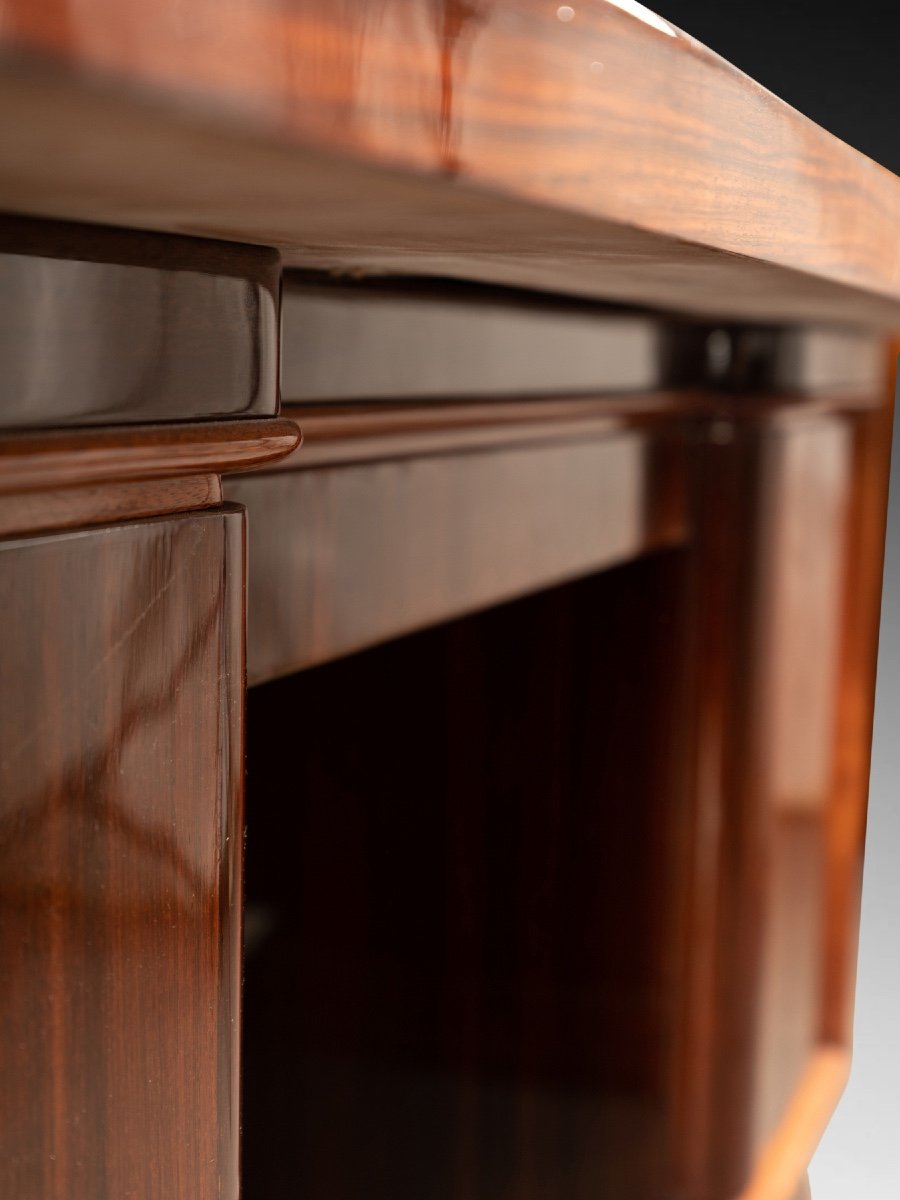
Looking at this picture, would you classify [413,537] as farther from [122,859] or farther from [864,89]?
[864,89]

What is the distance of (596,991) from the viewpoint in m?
0.55

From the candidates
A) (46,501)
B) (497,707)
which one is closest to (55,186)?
(46,501)

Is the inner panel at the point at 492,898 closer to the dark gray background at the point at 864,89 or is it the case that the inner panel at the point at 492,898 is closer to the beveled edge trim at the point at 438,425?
the beveled edge trim at the point at 438,425

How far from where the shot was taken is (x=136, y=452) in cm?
18

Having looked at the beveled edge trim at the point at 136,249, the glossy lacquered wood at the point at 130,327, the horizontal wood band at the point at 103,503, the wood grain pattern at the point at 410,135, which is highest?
the wood grain pattern at the point at 410,135

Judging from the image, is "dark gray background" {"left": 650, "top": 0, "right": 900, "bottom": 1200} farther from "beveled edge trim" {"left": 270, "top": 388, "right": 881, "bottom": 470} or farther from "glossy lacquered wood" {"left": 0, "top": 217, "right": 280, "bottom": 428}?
"glossy lacquered wood" {"left": 0, "top": 217, "right": 280, "bottom": 428}

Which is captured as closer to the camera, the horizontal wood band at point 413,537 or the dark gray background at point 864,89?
the horizontal wood band at point 413,537

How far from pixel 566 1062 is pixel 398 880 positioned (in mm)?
99

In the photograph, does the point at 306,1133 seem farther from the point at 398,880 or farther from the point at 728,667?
the point at 728,667

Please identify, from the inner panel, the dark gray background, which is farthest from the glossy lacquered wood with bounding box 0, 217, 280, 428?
the dark gray background

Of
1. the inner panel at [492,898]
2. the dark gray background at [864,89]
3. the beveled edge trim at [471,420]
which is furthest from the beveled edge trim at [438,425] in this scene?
the dark gray background at [864,89]

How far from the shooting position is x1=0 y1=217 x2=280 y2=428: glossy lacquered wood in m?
0.16

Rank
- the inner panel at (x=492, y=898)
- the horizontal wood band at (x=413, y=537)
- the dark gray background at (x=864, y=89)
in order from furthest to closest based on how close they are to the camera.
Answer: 1. the dark gray background at (x=864, y=89)
2. the inner panel at (x=492, y=898)
3. the horizontal wood band at (x=413, y=537)

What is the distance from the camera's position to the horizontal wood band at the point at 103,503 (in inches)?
6.4
